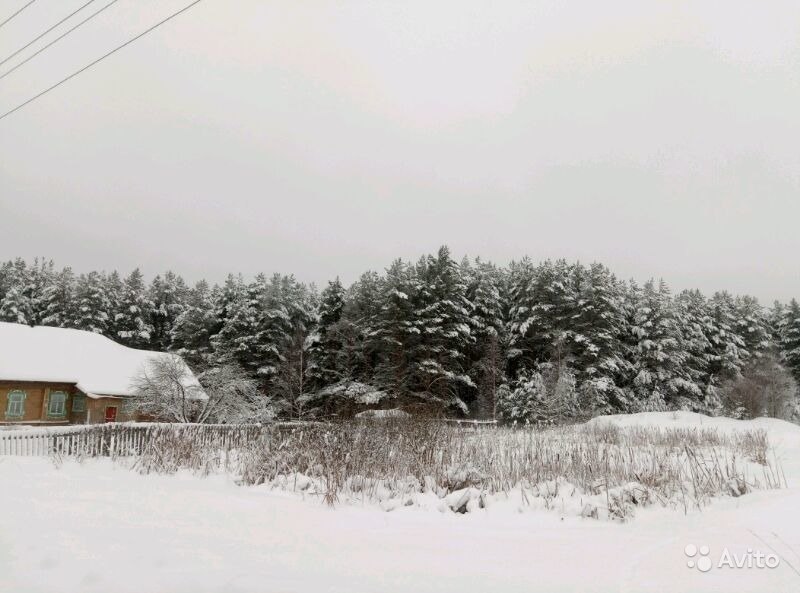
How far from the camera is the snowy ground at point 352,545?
3961 mm

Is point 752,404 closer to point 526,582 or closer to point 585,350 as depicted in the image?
point 585,350

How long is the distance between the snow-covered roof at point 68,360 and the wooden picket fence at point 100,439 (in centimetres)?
1264

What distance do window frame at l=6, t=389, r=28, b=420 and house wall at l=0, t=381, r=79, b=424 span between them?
50 mm

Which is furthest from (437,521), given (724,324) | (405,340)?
(724,324)

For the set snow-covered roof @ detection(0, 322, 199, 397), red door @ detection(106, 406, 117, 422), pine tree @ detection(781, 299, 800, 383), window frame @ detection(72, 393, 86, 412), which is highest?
pine tree @ detection(781, 299, 800, 383)

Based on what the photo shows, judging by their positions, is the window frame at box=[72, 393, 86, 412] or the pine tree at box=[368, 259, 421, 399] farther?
the pine tree at box=[368, 259, 421, 399]

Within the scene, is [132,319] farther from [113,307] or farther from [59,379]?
[59,379]

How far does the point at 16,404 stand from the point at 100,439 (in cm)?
1772

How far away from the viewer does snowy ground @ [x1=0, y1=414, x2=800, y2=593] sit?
3961mm

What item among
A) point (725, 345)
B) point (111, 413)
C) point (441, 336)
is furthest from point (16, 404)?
point (725, 345)

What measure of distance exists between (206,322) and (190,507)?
143ft

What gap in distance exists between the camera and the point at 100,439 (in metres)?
13.8

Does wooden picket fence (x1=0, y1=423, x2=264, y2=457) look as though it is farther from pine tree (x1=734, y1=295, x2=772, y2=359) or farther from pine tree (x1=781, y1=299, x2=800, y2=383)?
pine tree (x1=781, y1=299, x2=800, y2=383)

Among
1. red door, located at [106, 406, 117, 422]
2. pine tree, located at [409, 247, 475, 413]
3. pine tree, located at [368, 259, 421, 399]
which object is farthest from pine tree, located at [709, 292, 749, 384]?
red door, located at [106, 406, 117, 422]
